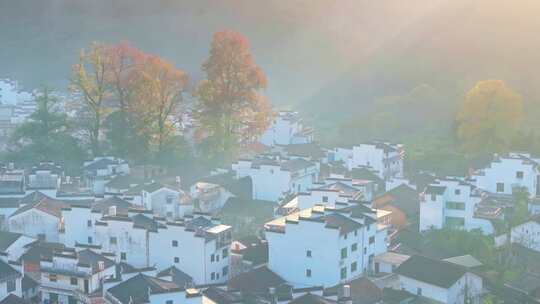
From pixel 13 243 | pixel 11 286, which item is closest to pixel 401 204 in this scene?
pixel 13 243

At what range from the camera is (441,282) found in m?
29.8

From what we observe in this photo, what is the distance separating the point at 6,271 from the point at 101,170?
15.2 m

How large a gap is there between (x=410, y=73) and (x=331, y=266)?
132 feet

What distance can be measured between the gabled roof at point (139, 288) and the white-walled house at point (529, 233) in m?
14.5

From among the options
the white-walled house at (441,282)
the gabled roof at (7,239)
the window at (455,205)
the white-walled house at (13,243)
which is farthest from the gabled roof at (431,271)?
the gabled roof at (7,239)

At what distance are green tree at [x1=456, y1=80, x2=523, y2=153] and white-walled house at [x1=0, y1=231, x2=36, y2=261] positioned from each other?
77.2 ft

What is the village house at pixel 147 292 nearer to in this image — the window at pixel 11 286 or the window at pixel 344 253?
the window at pixel 11 286

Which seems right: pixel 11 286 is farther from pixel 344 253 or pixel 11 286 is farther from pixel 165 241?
pixel 344 253

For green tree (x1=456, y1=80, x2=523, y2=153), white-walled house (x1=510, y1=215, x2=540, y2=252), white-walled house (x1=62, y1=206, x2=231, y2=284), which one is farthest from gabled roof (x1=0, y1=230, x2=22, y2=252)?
green tree (x1=456, y1=80, x2=523, y2=153)

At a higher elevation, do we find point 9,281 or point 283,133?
point 283,133

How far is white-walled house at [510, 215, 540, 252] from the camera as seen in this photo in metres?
34.2

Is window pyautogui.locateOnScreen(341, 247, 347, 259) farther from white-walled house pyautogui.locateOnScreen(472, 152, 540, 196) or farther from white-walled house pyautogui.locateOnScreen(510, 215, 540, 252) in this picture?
white-walled house pyautogui.locateOnScreen(472, 152, 540, 196)

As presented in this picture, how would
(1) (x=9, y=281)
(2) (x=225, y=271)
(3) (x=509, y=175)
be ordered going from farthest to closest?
(3) (x=509, y=175)
(2) (x=225, y=271)
(1) (x=9, y=281)

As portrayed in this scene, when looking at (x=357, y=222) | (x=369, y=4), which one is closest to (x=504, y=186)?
(x=357, y=222)
